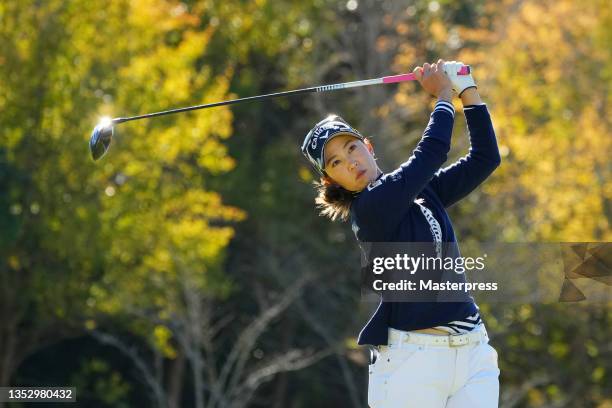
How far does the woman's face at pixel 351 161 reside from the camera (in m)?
4.24

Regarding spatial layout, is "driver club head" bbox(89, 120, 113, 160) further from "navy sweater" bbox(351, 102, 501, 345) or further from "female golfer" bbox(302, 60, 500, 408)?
"navy sweater" bbox(351, 102, 501, 345)

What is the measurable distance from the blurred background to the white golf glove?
31.5ft

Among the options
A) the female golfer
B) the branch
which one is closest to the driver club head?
the female golfer

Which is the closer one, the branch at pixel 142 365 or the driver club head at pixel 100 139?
the driver club head at pixel 100 139

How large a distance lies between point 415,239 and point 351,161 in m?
0.36

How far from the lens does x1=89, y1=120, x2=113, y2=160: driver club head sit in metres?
5.32

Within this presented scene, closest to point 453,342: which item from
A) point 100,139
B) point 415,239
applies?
point 415,239

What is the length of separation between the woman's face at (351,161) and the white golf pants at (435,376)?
541mm

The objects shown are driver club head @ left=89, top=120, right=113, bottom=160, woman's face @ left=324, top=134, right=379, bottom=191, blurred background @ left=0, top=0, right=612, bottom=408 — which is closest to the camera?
woman's face @ left=324, top=134, right=379, bottom=191

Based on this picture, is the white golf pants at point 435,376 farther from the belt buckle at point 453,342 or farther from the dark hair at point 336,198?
the dark hair at point 336,198

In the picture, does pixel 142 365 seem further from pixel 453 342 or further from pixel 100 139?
pixel 453 342

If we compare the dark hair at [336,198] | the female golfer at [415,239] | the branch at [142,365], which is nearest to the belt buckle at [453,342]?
the female golfer at [415,239]

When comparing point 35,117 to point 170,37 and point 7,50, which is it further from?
point 170,37

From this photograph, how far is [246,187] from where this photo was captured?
21766mm
